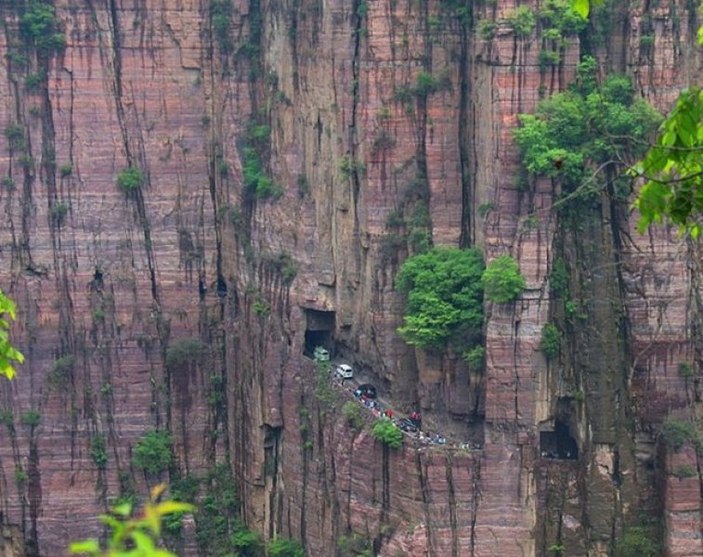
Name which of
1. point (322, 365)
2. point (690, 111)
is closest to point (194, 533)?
point (322, 365)

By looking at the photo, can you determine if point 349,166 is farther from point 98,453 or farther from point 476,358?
point 98,453

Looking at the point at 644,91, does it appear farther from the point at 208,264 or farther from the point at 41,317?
the point at 41,317

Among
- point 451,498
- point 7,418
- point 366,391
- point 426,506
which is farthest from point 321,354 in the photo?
point 7,418

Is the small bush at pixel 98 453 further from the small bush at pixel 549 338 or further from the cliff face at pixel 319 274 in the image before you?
the small bush at pixel 549 338

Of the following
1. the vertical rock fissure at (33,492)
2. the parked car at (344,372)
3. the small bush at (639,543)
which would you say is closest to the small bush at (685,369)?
the small bush at (639,543)

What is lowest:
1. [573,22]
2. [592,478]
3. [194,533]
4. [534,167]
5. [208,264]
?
[194,533]

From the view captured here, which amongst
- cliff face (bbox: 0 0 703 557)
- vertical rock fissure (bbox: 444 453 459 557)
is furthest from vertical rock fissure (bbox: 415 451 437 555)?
vertical rock fissure (bbox: 444 453 459 557)
